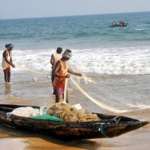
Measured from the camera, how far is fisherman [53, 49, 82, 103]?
38.5ft

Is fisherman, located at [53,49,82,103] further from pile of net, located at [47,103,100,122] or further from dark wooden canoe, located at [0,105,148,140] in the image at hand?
dark wooden canoe, located at [0,105,148,140]

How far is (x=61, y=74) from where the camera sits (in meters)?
11.9

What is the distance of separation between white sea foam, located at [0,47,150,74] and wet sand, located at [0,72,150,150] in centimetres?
244

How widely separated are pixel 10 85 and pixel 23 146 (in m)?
9.05

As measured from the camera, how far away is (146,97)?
14.8m

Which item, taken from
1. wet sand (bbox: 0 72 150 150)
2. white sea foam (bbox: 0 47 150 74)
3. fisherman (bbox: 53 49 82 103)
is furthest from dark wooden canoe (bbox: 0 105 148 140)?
white sea foam (bbox: 0 47 150 74)

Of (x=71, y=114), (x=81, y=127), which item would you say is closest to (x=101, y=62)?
(x=71, y=114)

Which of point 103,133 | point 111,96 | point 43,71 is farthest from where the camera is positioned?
point 43,71

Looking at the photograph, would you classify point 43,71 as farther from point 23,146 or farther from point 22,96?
point 23,146

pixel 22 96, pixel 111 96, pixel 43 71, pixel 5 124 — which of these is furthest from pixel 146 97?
pixel 43 71

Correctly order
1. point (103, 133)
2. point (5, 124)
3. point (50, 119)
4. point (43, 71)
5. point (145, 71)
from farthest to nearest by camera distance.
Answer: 1. point (43, 71)
2. point (145, 71)
3. point (5, 124)
4. point (50, 119)
5. point (103, 133)

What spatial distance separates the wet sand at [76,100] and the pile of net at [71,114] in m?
0.43

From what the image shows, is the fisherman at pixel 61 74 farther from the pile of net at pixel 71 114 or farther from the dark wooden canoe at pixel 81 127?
the dark wooden canoe at pixel 81 127

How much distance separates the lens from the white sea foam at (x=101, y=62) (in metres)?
22.5
